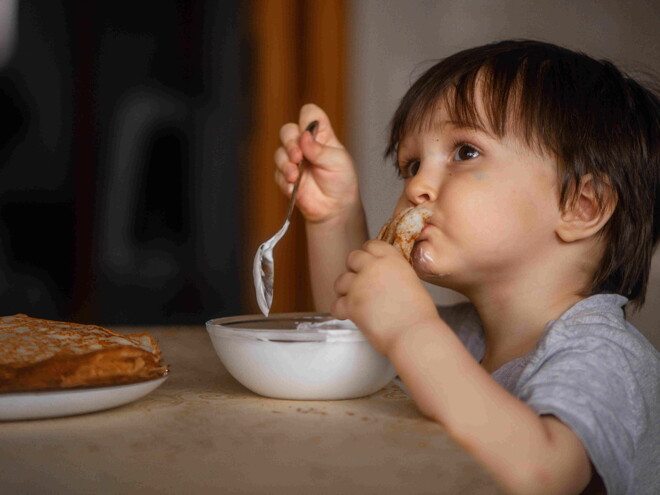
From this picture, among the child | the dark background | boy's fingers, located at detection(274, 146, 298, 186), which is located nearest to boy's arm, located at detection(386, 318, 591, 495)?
the child

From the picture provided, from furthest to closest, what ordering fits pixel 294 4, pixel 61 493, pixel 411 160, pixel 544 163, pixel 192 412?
pixel 294 4 → pixel 411 160 → pixel 544 163 → pixel 192 412 → pixel 61 493

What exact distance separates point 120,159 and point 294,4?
1.11 meters

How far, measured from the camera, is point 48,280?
3211 mm

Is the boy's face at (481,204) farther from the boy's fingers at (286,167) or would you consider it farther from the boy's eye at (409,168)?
the boy's fingers at (286,167)

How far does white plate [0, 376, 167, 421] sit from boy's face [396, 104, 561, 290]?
1.80ft

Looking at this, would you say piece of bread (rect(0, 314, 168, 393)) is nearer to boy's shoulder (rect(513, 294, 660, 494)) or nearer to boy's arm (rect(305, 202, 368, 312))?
boy's shoulder (rect(513, 294, 660, 494))

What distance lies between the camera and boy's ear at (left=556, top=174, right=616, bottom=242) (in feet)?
3.62

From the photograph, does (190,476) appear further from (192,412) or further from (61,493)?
(192,412)

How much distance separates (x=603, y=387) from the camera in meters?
0.79

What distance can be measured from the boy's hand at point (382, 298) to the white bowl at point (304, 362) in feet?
0.10

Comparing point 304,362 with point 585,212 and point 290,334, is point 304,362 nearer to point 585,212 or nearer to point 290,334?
point 290,334

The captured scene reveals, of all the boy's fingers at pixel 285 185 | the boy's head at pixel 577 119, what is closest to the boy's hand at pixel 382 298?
the boy's head at pixel 577 119

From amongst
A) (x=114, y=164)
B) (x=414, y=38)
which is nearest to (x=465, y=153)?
(x=414, y=38)

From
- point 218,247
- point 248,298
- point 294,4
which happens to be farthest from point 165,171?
point 294,4
